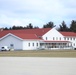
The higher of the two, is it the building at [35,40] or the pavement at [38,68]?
the building at [35,40]

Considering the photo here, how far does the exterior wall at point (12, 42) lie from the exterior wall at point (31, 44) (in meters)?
1.31

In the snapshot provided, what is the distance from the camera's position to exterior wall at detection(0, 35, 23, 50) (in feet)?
271

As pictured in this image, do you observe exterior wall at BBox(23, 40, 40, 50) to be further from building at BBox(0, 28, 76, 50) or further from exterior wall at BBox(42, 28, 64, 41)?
exterior wall at BBox(42, 28, 64, 41)

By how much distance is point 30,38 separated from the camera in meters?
85.3

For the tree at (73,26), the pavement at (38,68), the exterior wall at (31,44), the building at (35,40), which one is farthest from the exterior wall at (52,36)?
the pavement at (38,68)

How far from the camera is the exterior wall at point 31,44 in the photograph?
83162 mm

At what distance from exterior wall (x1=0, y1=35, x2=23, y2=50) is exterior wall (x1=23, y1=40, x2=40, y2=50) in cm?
131

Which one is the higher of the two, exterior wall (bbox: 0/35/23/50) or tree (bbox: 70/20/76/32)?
tree (bbox: 70/20/76/32)

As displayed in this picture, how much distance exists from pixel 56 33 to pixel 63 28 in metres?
59.0

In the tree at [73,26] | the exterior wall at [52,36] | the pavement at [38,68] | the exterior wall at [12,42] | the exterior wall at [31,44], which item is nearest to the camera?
the pavement at [38,68]

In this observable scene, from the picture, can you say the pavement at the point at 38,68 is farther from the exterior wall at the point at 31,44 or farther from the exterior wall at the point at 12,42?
the exterior wall at the point at 31,44

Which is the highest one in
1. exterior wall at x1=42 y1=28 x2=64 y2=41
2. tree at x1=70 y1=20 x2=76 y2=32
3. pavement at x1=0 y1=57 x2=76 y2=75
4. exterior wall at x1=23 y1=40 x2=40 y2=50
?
tree at x1=70 y1=20 x2=76 y2=32

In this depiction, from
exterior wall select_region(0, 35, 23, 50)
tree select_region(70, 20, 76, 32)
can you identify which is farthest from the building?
tree select_region(70, 20, 76, 32)

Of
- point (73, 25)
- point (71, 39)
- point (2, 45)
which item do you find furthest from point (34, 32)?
point (73, 25)
